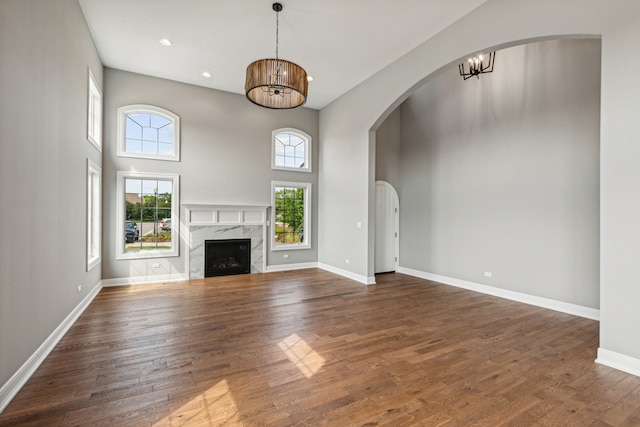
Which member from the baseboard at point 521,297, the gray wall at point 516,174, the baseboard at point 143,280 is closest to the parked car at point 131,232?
the baseboard at point 143,280

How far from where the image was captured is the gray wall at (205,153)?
5492 millimetres

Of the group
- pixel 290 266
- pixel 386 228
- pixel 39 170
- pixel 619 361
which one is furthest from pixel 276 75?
pixel 290 266

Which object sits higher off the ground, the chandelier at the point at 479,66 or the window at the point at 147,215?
the chandelier at the point at 479,66

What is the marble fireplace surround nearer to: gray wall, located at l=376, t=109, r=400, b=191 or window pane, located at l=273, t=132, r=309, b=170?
window pane, located at l=273, t=132, r=309, b=170

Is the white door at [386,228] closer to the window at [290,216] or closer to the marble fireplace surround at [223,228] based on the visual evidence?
the window at [290,216]

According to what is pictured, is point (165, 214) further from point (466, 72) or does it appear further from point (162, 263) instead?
point (466, 72)

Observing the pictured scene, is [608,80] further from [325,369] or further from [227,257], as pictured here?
[227,257]

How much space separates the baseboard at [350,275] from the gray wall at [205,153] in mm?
476

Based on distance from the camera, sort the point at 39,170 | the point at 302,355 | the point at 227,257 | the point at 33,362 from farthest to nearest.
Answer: the point at 227,257 < the point at 302,355 < the point at 39,170 < the point at 33,362

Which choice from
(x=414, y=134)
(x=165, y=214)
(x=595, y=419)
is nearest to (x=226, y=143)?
(x=165, y=214)

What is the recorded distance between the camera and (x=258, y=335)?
3295 mm

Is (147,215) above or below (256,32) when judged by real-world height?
below

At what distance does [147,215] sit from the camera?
5.86 metres

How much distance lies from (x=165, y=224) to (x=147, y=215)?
37cm
